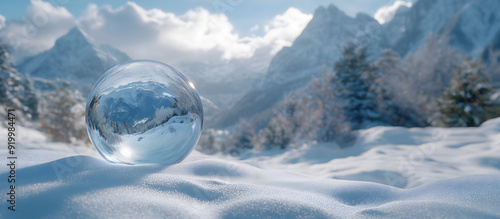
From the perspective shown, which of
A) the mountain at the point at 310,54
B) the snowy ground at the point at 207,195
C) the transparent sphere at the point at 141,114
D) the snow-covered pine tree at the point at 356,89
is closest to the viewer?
the snowy ground at the point at 207,195

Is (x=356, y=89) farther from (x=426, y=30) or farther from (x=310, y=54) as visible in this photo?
(x=310, y=54)

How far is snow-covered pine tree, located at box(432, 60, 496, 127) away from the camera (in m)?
10.6

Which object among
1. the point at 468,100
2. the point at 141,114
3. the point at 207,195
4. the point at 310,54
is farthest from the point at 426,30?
the point at 207,195

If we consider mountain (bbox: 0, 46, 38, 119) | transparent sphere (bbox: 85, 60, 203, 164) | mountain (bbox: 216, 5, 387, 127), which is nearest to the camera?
transparent sphere (bbox: 85, 60, 203, 164)

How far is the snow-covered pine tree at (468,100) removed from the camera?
34.8 feet

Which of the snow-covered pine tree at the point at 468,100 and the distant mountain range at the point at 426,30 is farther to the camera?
the distant mountain range at the point at 426,30

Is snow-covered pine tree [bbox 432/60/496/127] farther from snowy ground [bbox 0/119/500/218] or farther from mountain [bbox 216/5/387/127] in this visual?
mountain [bbox 216/5/387/127]

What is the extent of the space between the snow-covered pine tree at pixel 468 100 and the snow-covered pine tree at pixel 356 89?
4.58 metres

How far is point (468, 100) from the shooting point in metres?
10.9

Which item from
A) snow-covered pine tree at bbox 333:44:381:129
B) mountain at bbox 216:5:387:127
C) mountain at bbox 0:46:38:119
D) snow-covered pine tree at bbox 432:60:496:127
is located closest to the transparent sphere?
snow-covered pine tree at bbox 432:60:496:127

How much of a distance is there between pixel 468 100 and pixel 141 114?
14.0 m

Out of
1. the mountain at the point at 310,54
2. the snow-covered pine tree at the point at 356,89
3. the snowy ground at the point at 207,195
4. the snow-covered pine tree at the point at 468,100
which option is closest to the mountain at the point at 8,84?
the snowy ground at the point at 207,195

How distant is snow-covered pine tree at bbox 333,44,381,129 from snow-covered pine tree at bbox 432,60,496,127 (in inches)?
180

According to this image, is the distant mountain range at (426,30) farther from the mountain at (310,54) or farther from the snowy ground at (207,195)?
the snowy ground at (207,195)
